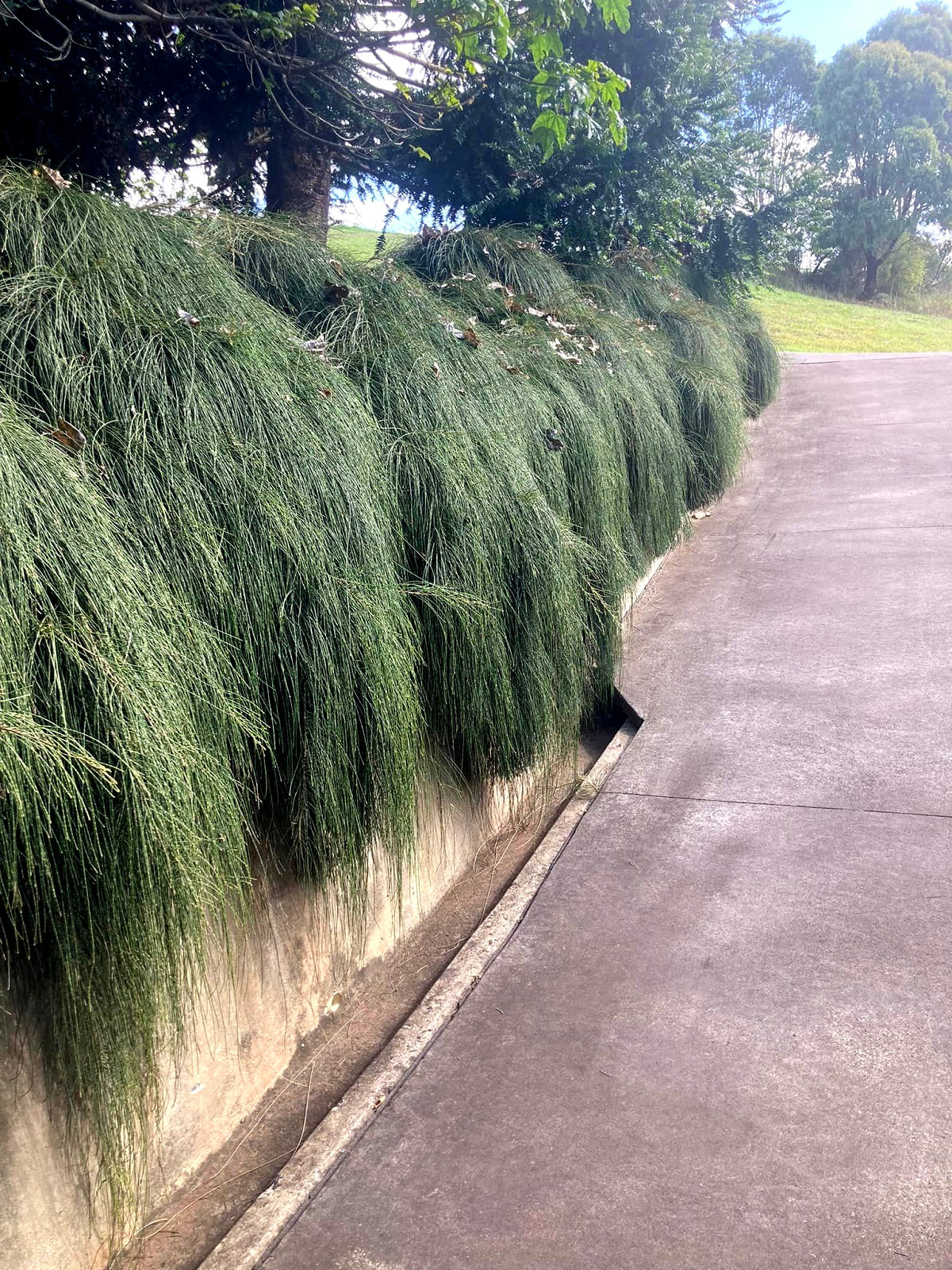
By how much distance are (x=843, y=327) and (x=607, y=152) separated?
17.1 m

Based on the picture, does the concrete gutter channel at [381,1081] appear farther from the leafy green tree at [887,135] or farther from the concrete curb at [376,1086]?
the leafy green tree at [887,135]

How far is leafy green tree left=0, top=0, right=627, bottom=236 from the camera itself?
17.8 ft

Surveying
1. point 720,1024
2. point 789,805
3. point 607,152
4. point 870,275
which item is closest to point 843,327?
point 870,275

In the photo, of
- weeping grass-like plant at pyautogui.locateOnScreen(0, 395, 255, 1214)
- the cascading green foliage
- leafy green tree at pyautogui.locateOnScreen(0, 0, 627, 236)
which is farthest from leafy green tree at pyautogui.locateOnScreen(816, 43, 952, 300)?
weeping grass-like plant at pyautogui.locateOnScreen(0, 395, 255, 1214)

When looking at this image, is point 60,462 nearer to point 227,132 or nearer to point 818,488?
point 227,132

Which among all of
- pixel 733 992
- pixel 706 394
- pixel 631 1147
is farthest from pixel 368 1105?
pixel 706 394

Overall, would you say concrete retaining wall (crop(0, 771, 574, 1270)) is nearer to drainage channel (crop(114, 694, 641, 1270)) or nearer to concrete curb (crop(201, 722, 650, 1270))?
drainage channel (crop(114, 694, 641, 1270))

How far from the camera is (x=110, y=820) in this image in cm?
201

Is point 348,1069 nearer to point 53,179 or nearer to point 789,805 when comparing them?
point 789,805

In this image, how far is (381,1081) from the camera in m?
2.96

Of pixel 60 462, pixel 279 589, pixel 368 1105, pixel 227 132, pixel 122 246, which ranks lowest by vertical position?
pixel 368 1105

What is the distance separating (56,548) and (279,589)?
2.38 ft

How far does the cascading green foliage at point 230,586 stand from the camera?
2.05 metres

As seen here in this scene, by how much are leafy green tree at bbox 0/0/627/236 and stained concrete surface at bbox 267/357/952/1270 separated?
3396 mm
